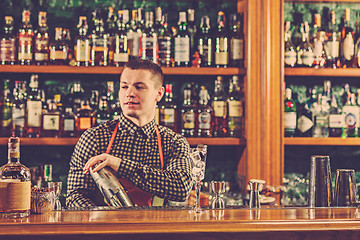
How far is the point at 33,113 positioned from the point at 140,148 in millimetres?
787

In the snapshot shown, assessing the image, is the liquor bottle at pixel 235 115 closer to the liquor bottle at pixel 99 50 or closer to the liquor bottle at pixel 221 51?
the liquor bottle at pixel 221 51

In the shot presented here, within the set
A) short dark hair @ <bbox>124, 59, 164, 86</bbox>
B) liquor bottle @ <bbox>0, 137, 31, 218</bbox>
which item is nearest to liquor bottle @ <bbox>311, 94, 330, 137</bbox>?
short dark hair @ <bbox>124, 59, 164, 86</bbox>

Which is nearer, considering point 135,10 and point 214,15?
point 135,10

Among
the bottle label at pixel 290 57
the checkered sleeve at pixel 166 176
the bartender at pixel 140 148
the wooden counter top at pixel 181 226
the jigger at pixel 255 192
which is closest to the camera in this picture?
the wooden counter top at pixel 181 226

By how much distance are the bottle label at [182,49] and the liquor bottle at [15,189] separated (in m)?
1.53

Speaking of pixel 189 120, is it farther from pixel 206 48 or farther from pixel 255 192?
pixel 255 192

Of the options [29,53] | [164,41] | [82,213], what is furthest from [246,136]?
[82,213]

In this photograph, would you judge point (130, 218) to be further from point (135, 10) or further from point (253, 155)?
point (135, 10)

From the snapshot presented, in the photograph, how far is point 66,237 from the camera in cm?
113

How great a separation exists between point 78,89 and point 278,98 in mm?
1118

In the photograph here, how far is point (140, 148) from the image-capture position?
2.15 metres

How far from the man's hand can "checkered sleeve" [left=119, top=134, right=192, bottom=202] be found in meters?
0.04

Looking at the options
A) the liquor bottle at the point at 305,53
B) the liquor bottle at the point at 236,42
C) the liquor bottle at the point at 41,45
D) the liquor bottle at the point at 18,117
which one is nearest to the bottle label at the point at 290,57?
the liquor bottle at the point at 305,53

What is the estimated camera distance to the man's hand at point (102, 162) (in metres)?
1.54
